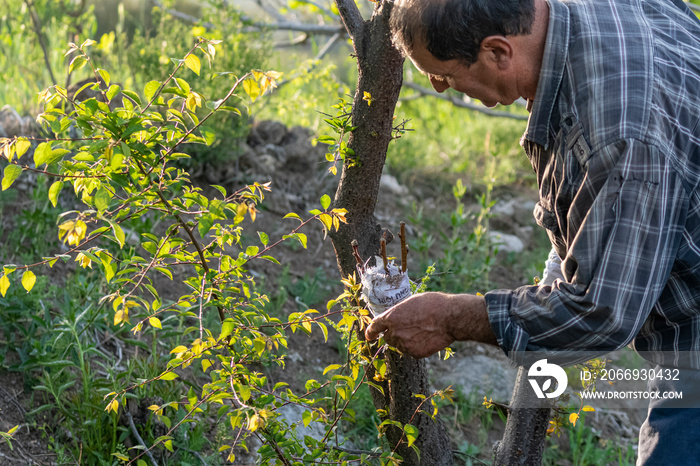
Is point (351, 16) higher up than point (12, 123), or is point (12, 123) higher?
point (351, 16)

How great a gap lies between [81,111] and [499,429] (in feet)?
8.26

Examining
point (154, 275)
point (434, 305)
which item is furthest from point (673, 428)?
point (154, 275)

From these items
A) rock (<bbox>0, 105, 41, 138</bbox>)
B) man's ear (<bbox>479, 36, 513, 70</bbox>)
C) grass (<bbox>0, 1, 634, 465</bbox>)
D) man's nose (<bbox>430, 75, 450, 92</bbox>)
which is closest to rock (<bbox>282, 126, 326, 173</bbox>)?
grass (<bbox>0, 1, 634, 465</bbox>)

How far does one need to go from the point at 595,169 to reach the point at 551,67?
0.99 feet

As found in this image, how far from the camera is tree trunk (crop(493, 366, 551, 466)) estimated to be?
7.27 ft

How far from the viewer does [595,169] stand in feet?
4.81

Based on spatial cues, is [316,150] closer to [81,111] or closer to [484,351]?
[484,351]

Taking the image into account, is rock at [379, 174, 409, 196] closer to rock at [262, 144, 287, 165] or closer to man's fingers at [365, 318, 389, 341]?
rock at [262, 144, 287, 165]

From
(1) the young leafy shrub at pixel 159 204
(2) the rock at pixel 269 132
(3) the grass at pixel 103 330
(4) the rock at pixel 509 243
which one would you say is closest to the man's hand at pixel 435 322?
(1) the young leafy shrub at pixel 159 204

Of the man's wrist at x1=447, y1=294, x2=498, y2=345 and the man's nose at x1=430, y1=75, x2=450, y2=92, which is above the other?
the man's nose at x1=430, y1=75, x2=450, y2=92

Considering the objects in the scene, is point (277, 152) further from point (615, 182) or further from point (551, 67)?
point (615, 182)

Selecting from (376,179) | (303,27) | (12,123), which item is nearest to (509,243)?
(303,27)

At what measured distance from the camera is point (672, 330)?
170cm

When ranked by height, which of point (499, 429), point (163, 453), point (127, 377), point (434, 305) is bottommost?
point (499, 429)
